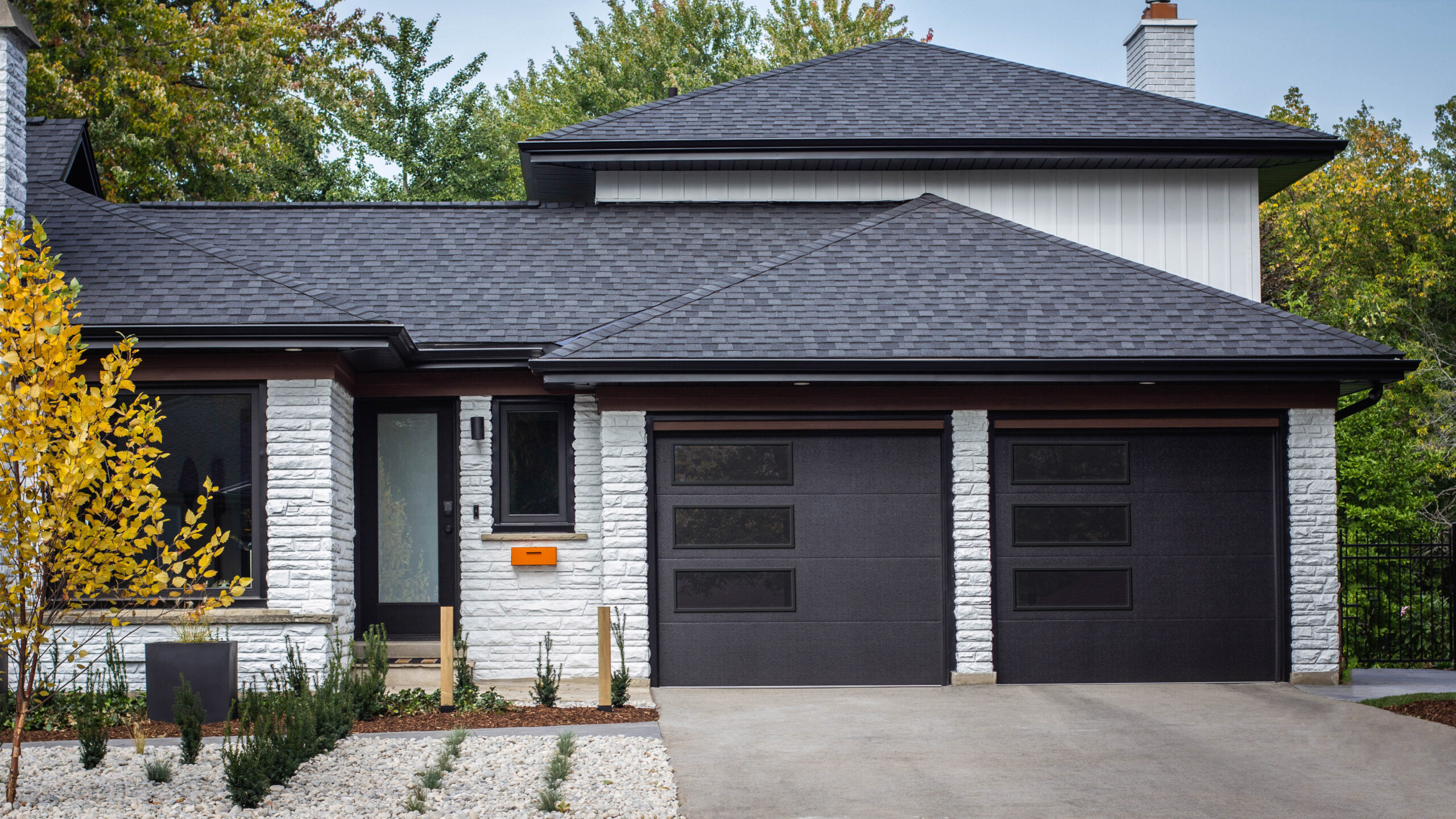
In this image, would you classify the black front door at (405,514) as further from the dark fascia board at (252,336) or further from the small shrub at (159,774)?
the small shrub at (159,774)

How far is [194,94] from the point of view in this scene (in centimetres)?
2359

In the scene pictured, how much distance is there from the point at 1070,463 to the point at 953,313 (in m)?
1.65

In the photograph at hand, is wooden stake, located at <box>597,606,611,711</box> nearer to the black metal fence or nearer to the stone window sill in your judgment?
the stone window sill

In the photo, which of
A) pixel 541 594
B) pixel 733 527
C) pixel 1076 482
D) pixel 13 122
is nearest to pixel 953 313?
pixel 1076 482

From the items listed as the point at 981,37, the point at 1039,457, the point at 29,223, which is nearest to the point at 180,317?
the point at 29,223

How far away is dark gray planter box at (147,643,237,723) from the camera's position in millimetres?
8398

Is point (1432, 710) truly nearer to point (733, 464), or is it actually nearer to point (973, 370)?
point (973, 370)

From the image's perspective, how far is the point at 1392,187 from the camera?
2744 centimetres

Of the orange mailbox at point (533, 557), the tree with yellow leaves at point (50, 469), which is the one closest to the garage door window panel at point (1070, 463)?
the orange mailbox at point (533, 557)

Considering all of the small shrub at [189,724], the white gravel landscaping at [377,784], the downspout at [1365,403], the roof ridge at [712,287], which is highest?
the roof ridge at [712,287]

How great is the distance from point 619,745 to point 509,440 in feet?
14.3

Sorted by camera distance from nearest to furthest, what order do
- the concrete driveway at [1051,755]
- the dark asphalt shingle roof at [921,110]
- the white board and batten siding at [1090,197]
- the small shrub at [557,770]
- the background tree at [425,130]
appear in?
the concrete driveway at [1051,755] < the small shrub at [557,770] < the dark asphalt shingle roof at [921,110] < the white board and batten siding at [1090,197] < the background tree at [425,130]

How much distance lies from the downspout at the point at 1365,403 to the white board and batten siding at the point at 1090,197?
2.42m

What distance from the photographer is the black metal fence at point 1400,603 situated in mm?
13375
